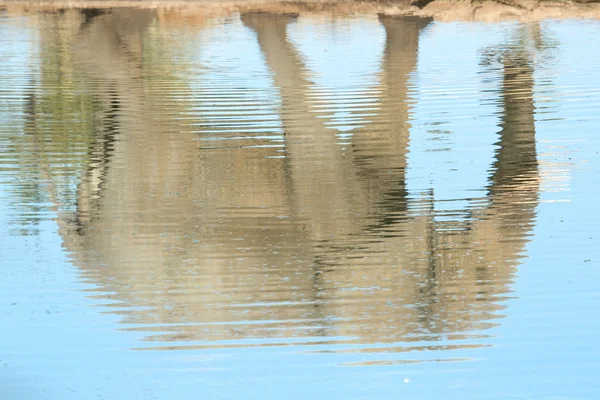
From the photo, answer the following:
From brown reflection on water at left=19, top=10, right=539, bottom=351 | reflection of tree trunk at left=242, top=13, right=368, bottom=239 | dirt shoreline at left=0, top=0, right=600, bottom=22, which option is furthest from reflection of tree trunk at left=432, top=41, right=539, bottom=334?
dirt shoreline at left=0, top=0, right=600, bottom=22

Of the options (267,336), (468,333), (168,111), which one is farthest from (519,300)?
(168,111)

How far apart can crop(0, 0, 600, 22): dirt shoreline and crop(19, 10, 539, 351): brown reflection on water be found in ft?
25.6

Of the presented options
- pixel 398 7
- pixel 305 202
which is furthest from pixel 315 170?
pixel 398 7

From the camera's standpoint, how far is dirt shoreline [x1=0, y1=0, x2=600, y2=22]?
20375mm

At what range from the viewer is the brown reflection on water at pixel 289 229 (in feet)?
20.9

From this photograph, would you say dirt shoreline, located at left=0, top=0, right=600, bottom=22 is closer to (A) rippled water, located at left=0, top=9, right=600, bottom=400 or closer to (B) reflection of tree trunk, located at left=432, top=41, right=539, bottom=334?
(A) rippled water, located at left=0, top=9, right=600, bottom=400

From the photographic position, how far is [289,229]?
795cm

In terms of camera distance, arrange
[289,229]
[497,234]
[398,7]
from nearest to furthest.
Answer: [497,234]
[289,229]
[398,7]

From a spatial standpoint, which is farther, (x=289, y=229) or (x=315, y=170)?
(x=315, y=170)

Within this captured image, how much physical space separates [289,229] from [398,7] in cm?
1403

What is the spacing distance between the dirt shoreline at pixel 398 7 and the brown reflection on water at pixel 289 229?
7793 millimetres

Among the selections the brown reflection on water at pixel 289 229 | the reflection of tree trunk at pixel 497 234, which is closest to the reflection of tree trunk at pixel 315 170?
the brown reflection on water at pixel 289 229

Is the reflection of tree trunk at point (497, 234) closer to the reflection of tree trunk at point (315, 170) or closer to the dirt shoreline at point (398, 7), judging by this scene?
the reflection of tree trunk at point (315, 170)

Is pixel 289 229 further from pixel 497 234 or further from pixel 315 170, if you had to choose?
pixel 315 170
